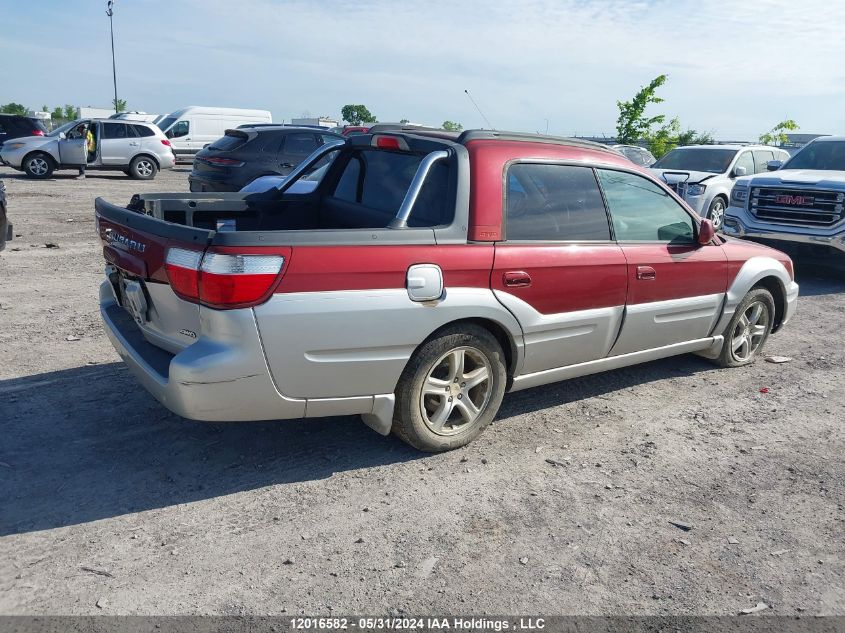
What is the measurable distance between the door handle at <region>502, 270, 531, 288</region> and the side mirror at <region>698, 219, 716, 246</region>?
1.76m

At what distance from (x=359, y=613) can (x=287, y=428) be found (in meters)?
1.83

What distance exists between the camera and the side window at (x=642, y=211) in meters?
4.97

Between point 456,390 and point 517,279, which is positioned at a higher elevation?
point 517,279

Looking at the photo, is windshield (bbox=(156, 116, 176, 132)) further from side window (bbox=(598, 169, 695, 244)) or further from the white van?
side window (bbox=(598, 169, 695, 244))

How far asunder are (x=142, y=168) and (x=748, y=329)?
1974 centimetres

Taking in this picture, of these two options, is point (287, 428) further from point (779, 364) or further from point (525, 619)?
point (779, 364)

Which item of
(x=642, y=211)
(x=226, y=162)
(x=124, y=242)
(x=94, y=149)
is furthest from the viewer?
(x=94, y=149)

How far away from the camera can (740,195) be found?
10.8 meters

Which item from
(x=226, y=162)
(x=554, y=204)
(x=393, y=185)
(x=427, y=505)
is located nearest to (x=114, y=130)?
(x=226, y=162)

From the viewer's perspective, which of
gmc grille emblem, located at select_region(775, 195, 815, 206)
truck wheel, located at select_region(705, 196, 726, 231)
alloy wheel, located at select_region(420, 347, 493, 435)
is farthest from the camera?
truck wheel, located at select_region(705, 196, 726, 231)

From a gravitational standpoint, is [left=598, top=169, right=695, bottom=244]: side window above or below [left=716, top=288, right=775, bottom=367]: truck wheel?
above

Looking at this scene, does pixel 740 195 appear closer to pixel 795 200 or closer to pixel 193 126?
pixel 795 200

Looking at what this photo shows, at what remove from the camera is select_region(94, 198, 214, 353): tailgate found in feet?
11.9

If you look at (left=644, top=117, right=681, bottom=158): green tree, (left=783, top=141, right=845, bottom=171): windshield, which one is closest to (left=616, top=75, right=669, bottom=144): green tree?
(left=644, top=117, right=681, bottom=158): green tree
